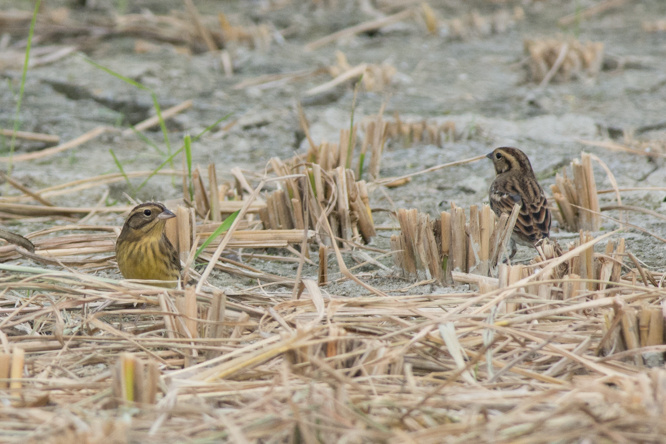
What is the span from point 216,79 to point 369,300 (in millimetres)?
6027


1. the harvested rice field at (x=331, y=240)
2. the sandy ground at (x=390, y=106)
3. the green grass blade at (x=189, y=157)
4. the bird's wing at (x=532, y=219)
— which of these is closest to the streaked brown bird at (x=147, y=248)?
the harvested rice field at (x=331, y=240)

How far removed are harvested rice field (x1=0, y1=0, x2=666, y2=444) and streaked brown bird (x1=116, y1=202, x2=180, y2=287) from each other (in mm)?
143

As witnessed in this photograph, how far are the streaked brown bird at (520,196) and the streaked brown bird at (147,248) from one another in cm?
194

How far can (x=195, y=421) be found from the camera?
2.28 meters

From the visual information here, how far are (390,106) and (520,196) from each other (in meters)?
3.22

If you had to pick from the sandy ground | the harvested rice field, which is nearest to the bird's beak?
the harvested rice field

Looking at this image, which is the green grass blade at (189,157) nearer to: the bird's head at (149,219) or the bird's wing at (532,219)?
the bird's head at (149,219)

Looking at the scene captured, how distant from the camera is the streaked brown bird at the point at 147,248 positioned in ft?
12.5

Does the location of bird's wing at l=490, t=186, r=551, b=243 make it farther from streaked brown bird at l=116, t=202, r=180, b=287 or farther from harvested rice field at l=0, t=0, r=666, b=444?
streaked brown bird at l=116, t=202, r=180, b=287

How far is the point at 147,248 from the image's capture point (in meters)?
3.82

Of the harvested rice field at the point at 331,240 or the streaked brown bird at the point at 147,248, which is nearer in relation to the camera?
the harvested rice field at the point at 331,240

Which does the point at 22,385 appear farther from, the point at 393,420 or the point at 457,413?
the point at 457,413

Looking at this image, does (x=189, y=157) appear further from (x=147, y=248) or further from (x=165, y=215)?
(x=147, y=248)

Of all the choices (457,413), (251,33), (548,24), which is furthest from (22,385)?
(548,24)
